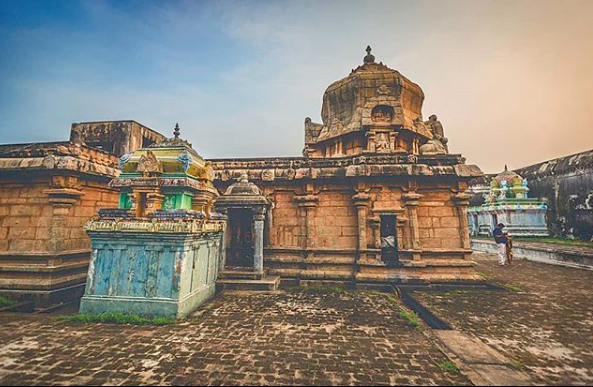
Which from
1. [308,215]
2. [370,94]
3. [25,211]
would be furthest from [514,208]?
[25,211]

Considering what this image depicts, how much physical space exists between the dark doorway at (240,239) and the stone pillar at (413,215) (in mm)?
6160

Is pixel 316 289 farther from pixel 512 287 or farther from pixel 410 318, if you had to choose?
pixel 512 287

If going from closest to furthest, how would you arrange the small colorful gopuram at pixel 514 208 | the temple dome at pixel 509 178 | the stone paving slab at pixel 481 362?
the stone paving slab at pixel 481 362
the small colorful gopuram at pixel 514 208
the temple dome at pixel 509 178

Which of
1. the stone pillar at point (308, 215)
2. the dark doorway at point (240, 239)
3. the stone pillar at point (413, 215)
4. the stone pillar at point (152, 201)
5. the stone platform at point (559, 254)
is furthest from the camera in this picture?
the stone platform at point (559, 254)

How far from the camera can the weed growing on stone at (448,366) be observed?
404cm

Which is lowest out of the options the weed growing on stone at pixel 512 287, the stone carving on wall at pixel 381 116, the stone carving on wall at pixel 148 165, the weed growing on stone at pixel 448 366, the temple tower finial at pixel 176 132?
the weed growing on stone at pixel 448 366

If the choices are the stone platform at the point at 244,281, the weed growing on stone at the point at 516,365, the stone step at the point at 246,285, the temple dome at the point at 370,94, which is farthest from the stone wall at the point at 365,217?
the weed growing on stone at the point at 516,365

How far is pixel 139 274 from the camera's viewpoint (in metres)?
6.30

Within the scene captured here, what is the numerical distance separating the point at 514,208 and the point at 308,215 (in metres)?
19.7

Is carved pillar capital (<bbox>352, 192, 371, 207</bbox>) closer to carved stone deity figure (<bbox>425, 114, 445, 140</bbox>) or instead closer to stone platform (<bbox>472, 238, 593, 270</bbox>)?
carved stone deity figure (<bbox>425, 114, 445, 140</bbox>)

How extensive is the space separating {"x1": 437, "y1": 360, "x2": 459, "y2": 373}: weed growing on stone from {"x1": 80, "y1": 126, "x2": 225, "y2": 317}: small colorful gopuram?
17.9 feet

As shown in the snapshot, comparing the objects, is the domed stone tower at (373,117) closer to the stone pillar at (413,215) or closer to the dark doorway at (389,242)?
the stone pillar at (413,215)

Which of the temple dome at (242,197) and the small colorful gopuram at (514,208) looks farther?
the small colorful gopuram at (514,208)

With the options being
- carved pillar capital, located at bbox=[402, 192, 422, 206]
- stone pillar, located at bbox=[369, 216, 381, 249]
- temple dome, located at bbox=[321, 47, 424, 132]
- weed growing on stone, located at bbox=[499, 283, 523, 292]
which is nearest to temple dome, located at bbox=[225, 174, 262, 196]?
stone pillar, located at bbox=[369, 216, 381, 249]
